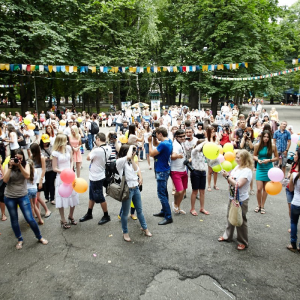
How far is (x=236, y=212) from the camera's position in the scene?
12.4ft

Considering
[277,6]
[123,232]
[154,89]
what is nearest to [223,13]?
[277,6]

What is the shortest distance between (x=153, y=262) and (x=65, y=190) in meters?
2.01

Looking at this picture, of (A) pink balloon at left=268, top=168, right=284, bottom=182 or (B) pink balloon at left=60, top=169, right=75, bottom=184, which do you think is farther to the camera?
(B) pink balloon at left=60, top=169, right=75, bottom=184

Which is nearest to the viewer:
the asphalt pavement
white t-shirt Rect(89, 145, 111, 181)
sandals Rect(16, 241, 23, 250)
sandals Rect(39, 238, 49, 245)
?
the asphalt pavement

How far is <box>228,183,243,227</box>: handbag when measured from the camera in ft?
12.4

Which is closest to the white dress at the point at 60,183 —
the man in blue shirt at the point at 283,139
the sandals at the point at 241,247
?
the sandals at the point at 241,247

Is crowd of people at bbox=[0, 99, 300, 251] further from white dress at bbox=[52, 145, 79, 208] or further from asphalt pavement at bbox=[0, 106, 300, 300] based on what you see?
asphalt pavement at bbox=[0, 106, 300, 300]

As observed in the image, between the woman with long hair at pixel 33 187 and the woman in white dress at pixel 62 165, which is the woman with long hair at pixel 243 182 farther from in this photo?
the woman with long hair at pixel 33 187

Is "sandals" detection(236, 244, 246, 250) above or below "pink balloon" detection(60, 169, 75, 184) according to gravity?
below

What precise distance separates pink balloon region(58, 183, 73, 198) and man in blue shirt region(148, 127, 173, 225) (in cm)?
163

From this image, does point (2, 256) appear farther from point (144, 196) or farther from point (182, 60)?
point (182, 60)


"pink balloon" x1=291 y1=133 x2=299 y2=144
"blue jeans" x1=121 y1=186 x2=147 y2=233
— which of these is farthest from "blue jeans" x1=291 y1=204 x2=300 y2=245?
"pink balloon" x1=291 y1=133 x2=299 y2=144

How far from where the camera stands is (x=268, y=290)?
10.3 ft

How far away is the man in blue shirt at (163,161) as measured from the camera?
4598 mm
